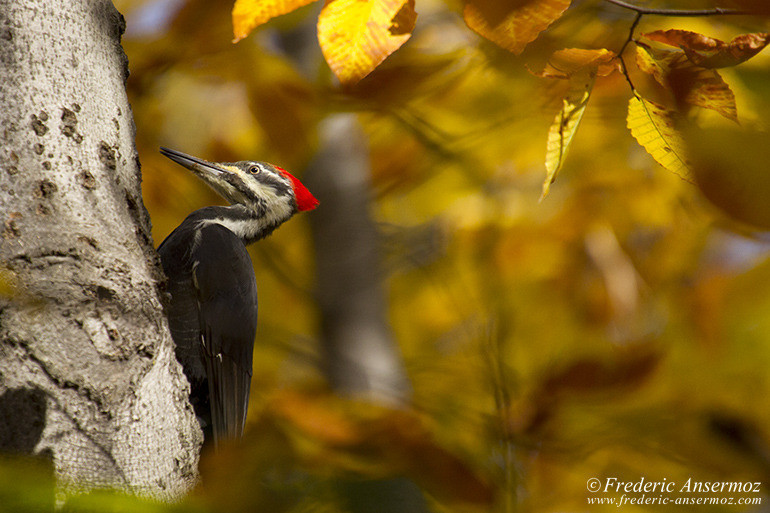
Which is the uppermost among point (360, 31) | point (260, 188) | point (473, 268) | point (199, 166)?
point (360, 31)

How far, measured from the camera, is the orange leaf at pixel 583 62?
2.39 m

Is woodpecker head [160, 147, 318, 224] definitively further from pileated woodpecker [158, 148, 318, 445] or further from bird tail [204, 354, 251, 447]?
bird tail [204, 354, 251, 447]

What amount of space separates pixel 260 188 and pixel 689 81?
2594mm

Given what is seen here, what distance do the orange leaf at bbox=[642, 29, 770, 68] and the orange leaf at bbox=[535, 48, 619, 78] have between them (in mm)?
247

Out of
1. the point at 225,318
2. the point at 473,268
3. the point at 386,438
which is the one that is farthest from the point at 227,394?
the point at 473,268

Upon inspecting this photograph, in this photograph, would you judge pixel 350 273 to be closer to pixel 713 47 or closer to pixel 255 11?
pixel 255 11

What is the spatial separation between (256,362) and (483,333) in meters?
2.03

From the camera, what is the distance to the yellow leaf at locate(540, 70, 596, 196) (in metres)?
2.23

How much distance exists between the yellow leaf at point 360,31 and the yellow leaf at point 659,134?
0.99 m

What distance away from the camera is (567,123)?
7.44 feet

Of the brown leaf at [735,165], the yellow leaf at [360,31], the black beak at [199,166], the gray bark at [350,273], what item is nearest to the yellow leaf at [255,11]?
the yellow leaf at [360,31]

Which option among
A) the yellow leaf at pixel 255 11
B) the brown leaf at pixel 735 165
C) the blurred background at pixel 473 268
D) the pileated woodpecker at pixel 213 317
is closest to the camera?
the yellow leaf at pixel 255 11

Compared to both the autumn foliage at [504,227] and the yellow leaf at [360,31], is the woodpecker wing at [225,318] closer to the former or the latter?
the autumn foliage at [504,227]

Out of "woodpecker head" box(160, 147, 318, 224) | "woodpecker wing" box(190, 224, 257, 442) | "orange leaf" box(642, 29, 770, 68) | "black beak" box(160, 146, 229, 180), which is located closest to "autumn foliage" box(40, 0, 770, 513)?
"orange leaf" box(642, 29, 770, 68)
